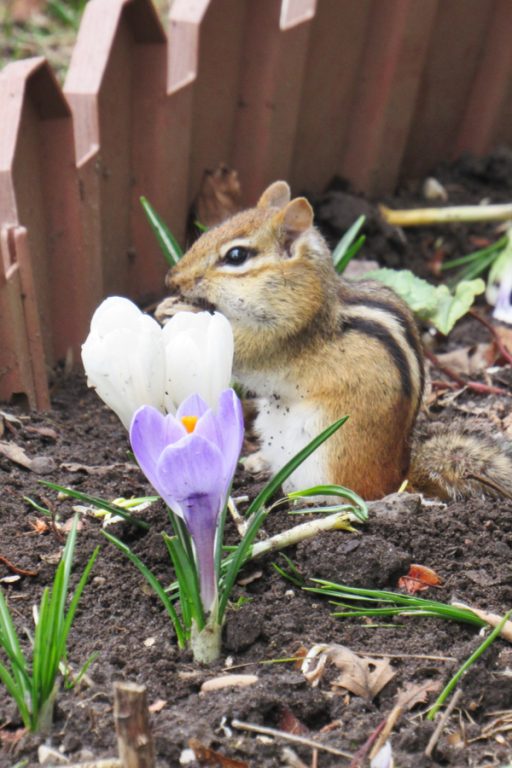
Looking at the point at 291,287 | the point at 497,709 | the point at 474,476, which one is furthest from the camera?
the point at 291,287

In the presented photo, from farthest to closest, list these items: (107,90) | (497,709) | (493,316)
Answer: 1. (493,316)
2. (107,90)
3. (497,709)

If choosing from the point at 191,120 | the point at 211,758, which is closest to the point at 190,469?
the point at 211,758

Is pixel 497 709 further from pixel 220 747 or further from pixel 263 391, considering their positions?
pixel 263 391

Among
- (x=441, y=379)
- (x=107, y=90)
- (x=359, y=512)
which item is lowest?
(x=441, y=379)

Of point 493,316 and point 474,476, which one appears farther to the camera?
point 493,316

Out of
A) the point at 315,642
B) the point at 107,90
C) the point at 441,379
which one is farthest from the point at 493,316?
the point at 315,642

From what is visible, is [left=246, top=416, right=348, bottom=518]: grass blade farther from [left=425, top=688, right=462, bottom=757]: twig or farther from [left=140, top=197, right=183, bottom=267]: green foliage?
[left=140, top=197, right=183, bottom=267]: green foliage

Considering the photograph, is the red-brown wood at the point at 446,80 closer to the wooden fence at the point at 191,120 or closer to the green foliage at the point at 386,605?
the wooden fence at the point at 191,120

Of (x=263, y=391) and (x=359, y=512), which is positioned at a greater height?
(x=359, y=512)
